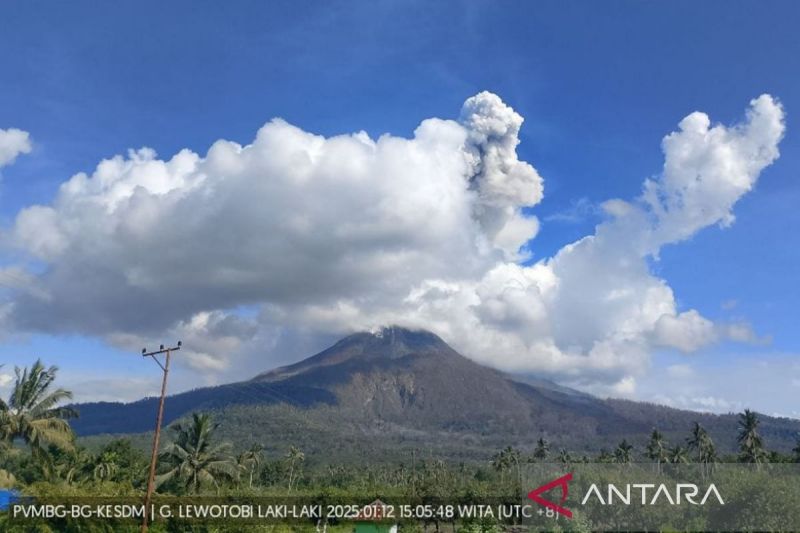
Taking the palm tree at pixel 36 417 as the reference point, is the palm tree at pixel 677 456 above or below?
below


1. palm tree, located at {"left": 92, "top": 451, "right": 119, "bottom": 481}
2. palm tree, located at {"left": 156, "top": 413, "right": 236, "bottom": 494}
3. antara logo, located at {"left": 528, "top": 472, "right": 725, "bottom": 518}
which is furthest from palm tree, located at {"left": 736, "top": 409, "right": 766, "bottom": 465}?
palm tree, located at {"left": 92, "top": 451, "right": 119, "bottom": 481}

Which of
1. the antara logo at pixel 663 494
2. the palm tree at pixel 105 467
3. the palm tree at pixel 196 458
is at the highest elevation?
the palm tree at pixel 196 458

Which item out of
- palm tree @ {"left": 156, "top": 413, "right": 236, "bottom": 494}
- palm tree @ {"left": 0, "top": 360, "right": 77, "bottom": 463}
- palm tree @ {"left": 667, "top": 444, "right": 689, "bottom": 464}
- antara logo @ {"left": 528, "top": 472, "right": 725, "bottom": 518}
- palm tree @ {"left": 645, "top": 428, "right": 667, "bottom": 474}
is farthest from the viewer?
palm tree @ {"left": 645, "top": 428, "right": 667, "bottom": 474}

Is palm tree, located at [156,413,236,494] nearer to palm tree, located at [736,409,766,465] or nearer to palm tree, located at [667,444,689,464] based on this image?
palm tree, located at [736,409,766,465]

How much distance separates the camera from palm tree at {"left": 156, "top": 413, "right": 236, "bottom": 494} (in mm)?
44219

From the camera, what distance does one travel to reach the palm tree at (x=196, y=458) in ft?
145

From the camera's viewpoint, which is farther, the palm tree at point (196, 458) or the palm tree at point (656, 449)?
the palm tree at point (656, 449)

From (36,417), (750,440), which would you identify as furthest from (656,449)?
(36,417)

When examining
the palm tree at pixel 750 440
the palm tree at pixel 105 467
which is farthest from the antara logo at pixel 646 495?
the palm tree at pixel 750 440

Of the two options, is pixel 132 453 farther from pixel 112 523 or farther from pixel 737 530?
pixel 737 530

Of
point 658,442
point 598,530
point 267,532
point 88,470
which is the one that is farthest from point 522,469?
point 267,532

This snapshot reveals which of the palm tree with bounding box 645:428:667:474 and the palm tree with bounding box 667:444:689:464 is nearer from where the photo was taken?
the palm tree with bounding box 667:444:689:464

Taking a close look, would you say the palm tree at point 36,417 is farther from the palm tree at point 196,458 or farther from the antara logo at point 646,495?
the antara logo at point 646,495

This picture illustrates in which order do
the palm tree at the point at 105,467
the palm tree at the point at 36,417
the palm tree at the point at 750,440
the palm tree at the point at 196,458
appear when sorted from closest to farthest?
the palm tree at the point at 36,417, the palm tree at the point at 196,458, the palm tree at the point at 105,467, the palm tree at the point at 750,440
